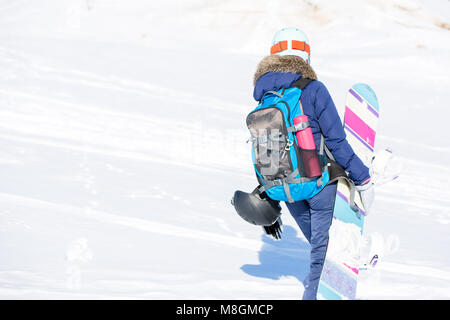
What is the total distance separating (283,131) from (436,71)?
38.1 ft

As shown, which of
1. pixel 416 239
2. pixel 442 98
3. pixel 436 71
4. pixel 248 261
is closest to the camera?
pixel 248 261

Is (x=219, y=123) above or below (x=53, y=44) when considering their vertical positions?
below

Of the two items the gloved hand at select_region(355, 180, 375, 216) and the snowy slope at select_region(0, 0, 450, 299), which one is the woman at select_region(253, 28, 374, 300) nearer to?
the gloved hand at select_region(355, 180, 375, 216)

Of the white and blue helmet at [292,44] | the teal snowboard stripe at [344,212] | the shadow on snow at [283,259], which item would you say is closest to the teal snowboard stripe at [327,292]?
the teal snowboard stripe at [344,212]

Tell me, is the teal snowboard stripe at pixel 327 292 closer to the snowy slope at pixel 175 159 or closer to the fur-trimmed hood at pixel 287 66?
the snowy slope at pixel 175 159

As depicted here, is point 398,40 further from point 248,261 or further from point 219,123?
point 248,261

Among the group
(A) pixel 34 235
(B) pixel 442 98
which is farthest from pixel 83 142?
(B) pixel 442 98

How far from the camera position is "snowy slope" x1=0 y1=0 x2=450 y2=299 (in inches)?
169

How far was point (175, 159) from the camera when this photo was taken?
7816 mm

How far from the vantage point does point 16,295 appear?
11.7 ft

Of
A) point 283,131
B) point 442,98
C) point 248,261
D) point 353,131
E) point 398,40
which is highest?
point 398,40

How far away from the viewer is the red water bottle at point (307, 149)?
3.13 m

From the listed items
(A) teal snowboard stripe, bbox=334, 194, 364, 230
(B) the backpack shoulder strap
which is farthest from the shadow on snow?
(B) the backpack shoulder strap

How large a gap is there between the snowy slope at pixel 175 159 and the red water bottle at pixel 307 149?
804 mm
